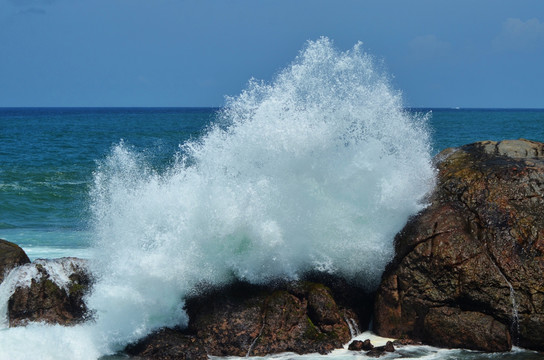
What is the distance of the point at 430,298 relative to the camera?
25.4 ft

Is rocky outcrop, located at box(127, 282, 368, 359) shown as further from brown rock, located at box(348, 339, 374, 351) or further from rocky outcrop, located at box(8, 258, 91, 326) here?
rocky outcrop, located at box(8, 258, 91, 326)

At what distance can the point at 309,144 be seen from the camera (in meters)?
8.90

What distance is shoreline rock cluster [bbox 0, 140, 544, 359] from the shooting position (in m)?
7.52

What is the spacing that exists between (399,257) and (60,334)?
424cm

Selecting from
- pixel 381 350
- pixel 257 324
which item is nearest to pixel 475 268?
pixel 381 350

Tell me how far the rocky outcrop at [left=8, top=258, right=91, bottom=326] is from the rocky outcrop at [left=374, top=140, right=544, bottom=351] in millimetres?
3921

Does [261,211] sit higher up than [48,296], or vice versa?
[261,211]

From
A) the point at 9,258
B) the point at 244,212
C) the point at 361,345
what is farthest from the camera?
the point at 9,258

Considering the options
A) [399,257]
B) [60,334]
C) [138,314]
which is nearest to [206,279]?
[138,314]

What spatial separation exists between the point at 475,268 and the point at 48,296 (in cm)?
541

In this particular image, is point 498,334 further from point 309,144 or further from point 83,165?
point 83,165

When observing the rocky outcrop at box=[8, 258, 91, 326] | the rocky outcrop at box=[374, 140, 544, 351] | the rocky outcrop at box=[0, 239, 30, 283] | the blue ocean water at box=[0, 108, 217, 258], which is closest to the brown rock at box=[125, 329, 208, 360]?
the rocky outcrop at box=[8, 258, 91, 326]

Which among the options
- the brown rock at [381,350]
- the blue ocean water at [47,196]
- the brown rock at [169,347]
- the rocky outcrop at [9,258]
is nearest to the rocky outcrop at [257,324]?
the brown rock at [169,347]

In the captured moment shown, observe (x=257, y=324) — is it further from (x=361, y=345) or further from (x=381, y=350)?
(x=381, y=350)
